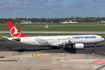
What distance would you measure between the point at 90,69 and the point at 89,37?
1876 centimetres

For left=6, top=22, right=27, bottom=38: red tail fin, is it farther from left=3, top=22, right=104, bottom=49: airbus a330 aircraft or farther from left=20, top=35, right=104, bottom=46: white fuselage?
left=20, top=35, right=104, bottom=46: white fuselage

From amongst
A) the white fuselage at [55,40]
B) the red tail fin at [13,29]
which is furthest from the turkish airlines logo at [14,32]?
the white fuselage at [55,40]

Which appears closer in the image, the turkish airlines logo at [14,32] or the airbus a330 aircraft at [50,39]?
the airbus a330 aircraft at [50,39]

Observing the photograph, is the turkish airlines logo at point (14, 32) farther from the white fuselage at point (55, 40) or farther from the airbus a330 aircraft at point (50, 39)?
the white fuselage at point (55, 40)

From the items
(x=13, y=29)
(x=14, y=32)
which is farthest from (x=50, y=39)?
(x=13, y=29)

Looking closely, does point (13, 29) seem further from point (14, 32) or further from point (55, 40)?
point (55, 40)

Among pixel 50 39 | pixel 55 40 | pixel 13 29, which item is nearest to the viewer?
pixel 13 29

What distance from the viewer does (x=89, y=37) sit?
4100 cm

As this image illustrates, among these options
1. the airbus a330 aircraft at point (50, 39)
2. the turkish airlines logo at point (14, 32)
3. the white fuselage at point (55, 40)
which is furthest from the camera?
the white fuselage at point (55, 40)

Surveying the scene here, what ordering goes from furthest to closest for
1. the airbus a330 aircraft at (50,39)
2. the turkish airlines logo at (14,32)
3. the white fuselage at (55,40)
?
the white fuselage at (55,40) < the turkish airlines logo at (14,32) < the airbus a330 aircraft at (50,39)

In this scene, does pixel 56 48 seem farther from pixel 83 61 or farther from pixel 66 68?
pixel 66 68

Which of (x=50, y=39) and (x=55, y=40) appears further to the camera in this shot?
(x=55, y=40)

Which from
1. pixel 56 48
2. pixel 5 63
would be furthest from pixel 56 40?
pixel 5 63

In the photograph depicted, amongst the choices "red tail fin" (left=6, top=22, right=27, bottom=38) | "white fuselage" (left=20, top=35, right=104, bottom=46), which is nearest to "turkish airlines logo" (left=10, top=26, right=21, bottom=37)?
"red tail fin" (left=6, top=22, right=27, bottom=38)
